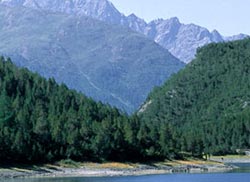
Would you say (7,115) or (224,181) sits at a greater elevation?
(7,115)

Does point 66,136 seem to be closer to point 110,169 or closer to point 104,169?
point 104,169

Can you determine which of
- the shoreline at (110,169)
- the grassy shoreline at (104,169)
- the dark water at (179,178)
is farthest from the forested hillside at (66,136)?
the dark water at (179,178)

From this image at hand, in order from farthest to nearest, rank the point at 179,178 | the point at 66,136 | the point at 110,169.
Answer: the point at 66,136 → the point at 110,169 → the point at 179,178

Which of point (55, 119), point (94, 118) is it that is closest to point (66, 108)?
point (94, 118)

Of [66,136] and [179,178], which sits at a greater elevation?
[66,136]

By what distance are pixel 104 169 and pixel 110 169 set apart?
1154 mm

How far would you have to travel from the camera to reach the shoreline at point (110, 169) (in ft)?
484

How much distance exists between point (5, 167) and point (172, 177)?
30.4 meters

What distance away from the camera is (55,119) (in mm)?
175125

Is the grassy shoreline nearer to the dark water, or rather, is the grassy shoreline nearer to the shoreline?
the shoreline

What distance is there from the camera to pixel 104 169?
517 ft

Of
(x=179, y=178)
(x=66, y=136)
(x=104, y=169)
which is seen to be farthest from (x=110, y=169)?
(x=179, y=178)

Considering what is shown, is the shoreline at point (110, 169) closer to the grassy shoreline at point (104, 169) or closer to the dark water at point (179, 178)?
the grassy shoreline at point (104, 169)

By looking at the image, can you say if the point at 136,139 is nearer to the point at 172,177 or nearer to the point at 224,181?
the point at 172,177
